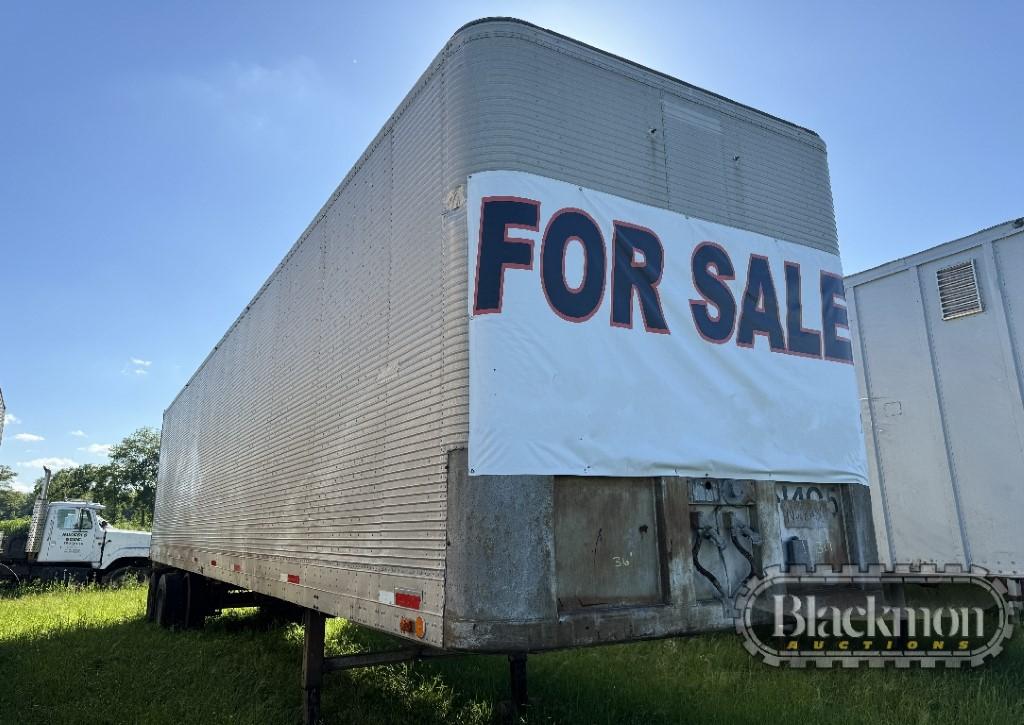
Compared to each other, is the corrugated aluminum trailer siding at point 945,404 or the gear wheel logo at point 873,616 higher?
the corrugated aluminum trailer siding at point 945,404

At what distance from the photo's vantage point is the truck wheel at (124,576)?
54.9 feet

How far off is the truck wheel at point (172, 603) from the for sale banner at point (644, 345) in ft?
27.1

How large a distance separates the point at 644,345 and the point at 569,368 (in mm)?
518

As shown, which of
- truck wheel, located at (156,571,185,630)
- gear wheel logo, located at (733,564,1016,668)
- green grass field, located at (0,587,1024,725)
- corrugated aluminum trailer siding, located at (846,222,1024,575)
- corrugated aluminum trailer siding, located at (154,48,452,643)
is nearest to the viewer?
corrugated aluminum trailer siding, located at (154,48,452,643)

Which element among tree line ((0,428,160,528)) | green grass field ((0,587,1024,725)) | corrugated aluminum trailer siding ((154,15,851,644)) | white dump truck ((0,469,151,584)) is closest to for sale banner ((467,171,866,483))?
corrugated aluminum trailer siding ((154,15,851,644))

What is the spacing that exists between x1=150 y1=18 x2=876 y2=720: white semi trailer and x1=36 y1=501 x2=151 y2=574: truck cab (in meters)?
15.0

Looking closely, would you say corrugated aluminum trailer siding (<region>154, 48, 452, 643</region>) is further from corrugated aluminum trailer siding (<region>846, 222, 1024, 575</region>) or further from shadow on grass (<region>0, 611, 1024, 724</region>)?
corrugated aluminum trailer siding (<region>846, 222, 1024, 575</region>)

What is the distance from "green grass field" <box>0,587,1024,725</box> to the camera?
511cm

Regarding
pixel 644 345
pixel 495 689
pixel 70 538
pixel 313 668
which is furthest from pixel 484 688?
pixel 70 538

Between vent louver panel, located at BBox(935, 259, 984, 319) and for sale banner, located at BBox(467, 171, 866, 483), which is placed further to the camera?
vent louver panel, located at BBox(935, 259, 984, 319)

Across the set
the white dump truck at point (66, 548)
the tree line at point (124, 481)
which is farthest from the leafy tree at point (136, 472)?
the white dump truck at point (66, 548)

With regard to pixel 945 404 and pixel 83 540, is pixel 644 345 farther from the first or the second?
pixel 83 540

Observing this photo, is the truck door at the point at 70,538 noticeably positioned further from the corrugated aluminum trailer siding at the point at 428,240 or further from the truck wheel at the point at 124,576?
the corrugated aluminum trailer siding at the point at 428,240

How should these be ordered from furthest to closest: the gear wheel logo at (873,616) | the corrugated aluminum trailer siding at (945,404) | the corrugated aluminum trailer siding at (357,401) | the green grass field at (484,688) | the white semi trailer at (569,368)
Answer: the corrugated aluminum trailer siding at (945,404) < the green grass field at (484,688) < the gear wheel logo at (873,616) < the corrugated aluminum trailer siding at (357,401) < the white semi trailer at (569,368)
